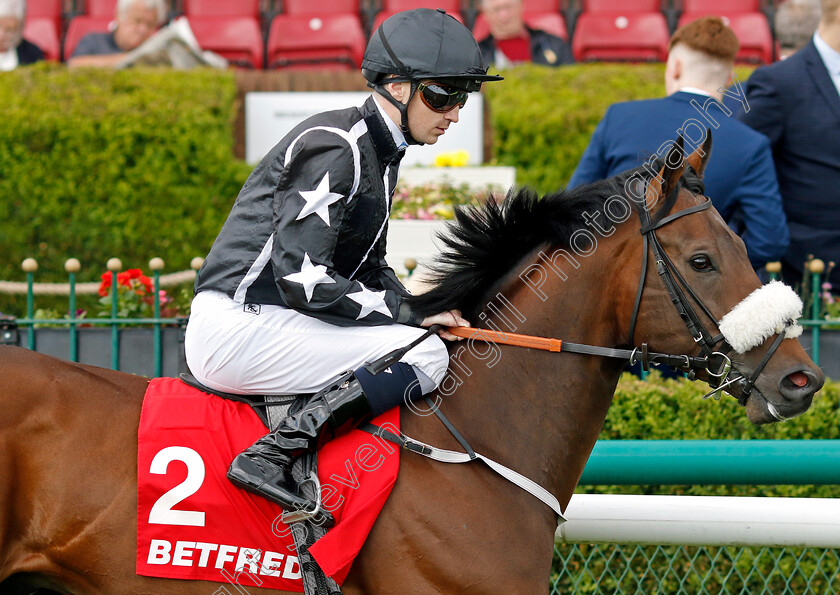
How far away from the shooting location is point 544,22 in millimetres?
9945

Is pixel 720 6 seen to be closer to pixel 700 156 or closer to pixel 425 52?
pixel 700 156

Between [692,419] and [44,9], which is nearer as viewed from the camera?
[692,419]

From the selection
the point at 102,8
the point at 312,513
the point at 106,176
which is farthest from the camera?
the point at 102,8

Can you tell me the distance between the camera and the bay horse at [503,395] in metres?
2.40

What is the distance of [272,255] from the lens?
246 cm

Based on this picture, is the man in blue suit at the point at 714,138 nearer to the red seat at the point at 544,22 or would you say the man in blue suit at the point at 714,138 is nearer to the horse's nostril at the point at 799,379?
the horse's nostril at the point at 799,379

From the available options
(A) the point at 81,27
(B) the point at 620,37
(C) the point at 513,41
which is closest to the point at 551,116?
(C) the point at 513,41

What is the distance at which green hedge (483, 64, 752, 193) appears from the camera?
23.7 feet

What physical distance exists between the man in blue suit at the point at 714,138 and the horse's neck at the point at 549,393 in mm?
1876

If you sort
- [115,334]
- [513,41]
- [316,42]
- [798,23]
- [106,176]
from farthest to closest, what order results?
[316,42], [513,41], [798,23], [106,176], [115,334]

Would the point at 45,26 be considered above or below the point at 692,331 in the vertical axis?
above

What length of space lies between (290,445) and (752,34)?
8.58 metres

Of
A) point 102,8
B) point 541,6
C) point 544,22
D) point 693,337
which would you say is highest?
point 541,6

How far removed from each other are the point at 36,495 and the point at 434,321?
117 cm
